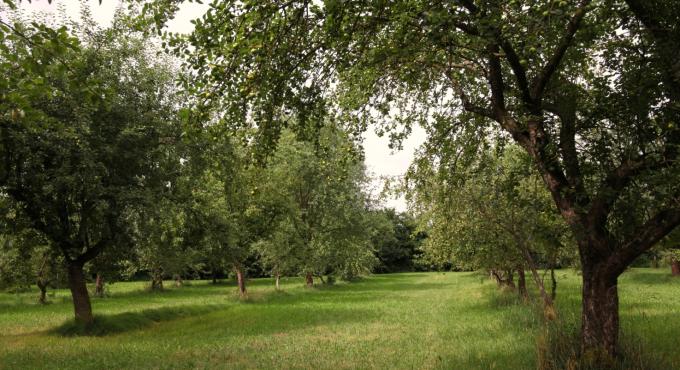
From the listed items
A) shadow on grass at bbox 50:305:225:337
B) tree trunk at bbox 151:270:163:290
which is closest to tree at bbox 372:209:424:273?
tree trunk at bbox 151:270:163:290

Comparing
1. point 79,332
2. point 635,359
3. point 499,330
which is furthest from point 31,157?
point 635,359

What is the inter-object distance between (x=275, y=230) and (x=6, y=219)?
20913 mm

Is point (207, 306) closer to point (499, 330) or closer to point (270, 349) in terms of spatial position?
point (270, 349)

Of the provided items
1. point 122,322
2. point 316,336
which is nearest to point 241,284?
point 122,322

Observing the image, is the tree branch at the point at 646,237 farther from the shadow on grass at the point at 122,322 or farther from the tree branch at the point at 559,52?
the shadow on grass at the point at 122,322

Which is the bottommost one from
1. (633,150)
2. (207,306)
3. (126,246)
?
(207,306)

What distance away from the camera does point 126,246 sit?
770 inches

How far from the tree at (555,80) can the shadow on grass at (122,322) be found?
1546 cm

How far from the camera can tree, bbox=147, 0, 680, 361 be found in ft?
23.8

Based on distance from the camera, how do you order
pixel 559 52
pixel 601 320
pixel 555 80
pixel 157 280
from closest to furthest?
pixel 559 52 → pixel 601 320 → pixel 555 80 → pixel 157 280

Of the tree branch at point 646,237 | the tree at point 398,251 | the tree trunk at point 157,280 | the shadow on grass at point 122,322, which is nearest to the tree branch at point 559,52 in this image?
the tree branch at point 646,237

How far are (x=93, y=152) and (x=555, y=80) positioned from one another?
45.8ft

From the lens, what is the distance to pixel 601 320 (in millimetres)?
8883

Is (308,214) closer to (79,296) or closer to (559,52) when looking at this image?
(79,296)
